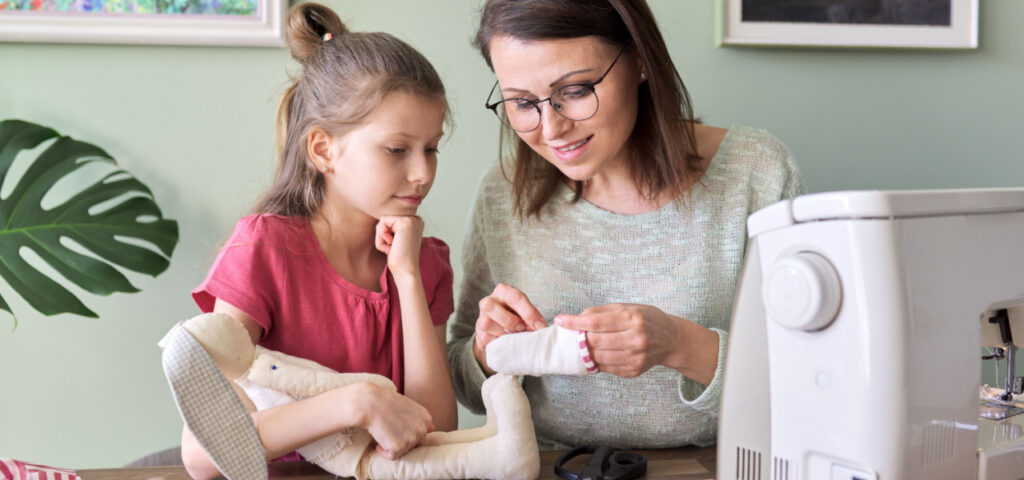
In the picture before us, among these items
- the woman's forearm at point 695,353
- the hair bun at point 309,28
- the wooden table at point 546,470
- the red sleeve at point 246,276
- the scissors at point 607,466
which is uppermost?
the hair bun at point 309,28

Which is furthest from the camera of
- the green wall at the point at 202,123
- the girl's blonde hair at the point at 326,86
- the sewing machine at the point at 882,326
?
the green wall at the point at 202,123

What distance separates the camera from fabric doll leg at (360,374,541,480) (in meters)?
0.93

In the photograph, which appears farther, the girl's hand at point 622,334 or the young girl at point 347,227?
the young girl at point 347,227

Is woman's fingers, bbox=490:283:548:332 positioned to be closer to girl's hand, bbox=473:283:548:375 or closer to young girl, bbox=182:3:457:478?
girl's hand, bbox=473:283:548:375

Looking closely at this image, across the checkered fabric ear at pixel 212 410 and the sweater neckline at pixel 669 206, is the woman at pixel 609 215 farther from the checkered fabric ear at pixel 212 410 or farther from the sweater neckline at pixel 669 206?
the checkered fabric ear at pixel 212 410

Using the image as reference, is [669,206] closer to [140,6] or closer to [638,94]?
[638,94]

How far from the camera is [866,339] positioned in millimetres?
644

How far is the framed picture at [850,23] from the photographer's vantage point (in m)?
1.62

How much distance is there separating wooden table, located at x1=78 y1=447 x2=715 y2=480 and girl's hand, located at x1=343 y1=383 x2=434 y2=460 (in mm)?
102

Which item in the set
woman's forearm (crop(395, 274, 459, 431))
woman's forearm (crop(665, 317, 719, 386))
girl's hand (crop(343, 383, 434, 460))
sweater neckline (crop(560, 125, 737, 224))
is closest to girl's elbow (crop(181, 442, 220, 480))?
girl's hand (crop(343, 383, 434, 460))

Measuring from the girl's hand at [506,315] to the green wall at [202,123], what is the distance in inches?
22.0

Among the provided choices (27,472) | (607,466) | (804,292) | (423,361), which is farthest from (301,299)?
(804,292)

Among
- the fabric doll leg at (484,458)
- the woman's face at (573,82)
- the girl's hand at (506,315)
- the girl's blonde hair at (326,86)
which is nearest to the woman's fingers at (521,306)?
the girl's hand at (506,315)

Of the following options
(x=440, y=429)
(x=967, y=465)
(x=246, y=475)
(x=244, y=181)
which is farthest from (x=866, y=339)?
(x=244, y=181)
